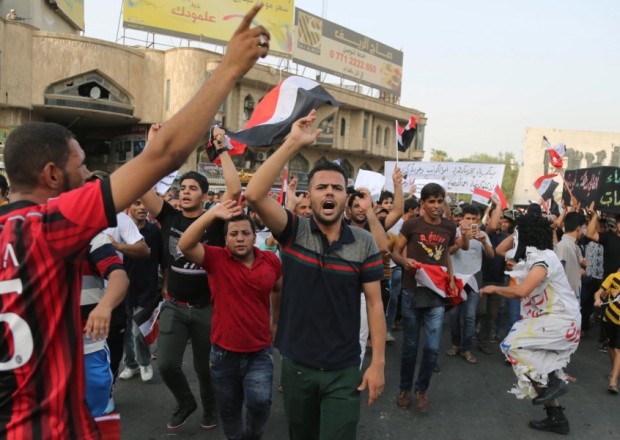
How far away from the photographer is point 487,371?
5.95 meters

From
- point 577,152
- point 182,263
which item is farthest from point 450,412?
point 577,152


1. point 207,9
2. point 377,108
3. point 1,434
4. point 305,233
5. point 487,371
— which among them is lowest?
point 487,371

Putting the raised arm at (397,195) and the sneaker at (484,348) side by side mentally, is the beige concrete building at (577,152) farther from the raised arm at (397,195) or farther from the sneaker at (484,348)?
the raised arm at (397,195)

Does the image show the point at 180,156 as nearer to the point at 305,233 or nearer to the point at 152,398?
the point at 305,233

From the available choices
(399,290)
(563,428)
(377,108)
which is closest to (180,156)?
(563,428)

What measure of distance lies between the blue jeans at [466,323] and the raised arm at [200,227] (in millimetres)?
4221

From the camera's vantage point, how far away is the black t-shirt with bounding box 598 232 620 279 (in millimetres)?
7268

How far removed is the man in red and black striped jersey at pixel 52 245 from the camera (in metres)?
1.38

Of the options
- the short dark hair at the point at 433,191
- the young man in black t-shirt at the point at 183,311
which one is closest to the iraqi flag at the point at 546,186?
the short dark hair at the point at 433,191

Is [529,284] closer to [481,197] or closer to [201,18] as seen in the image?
[481,197]

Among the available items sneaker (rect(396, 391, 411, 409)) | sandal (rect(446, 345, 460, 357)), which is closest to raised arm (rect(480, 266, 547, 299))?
sneaker (rect(396, 391, 411, 409))

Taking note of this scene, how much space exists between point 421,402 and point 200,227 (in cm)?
288

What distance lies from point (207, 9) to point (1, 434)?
1233 inches

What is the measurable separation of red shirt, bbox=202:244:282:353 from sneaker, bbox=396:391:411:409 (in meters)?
1.89
